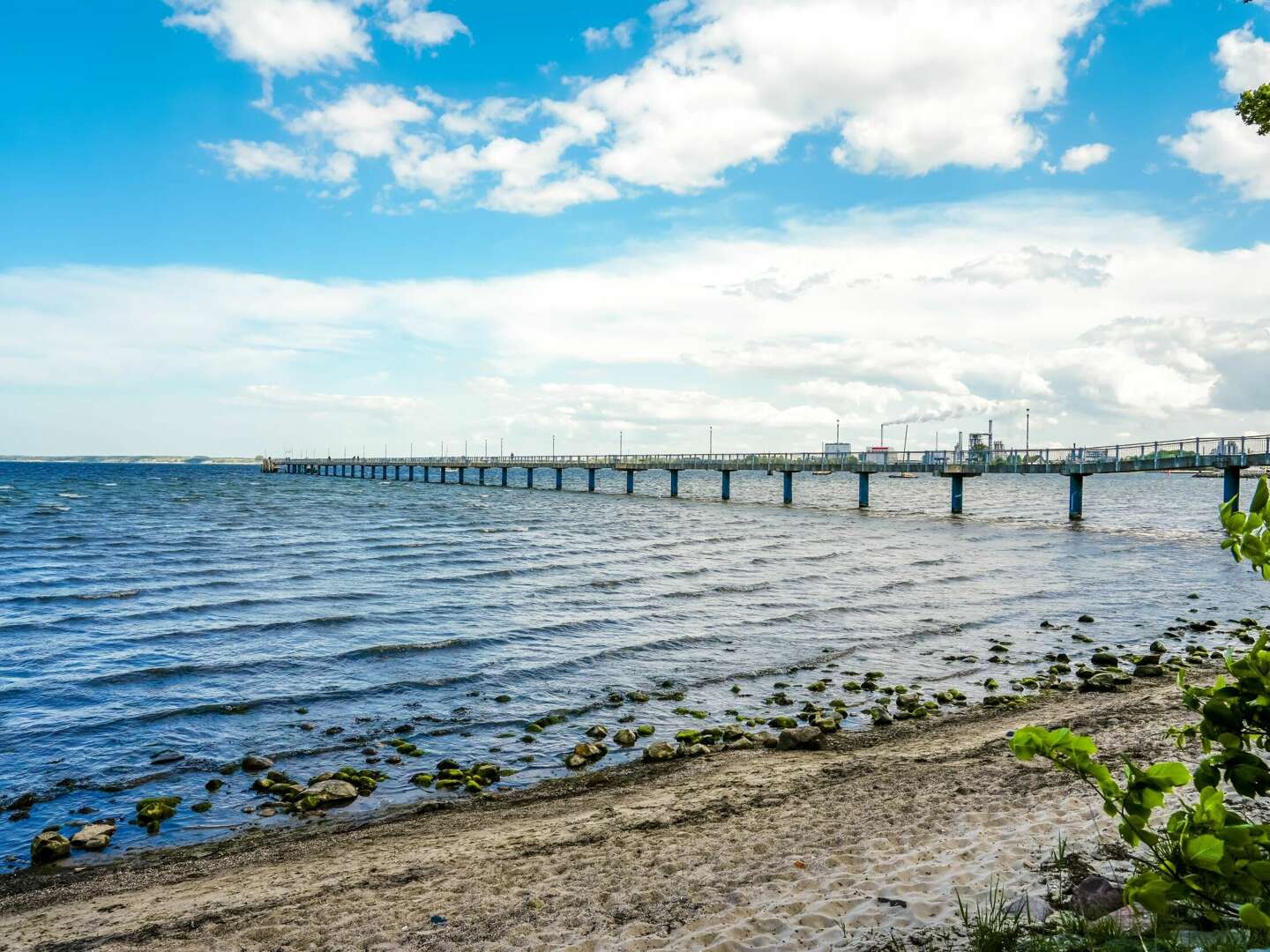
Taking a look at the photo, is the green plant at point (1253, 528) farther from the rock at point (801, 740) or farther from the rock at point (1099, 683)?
the rock at point (1099, 683)

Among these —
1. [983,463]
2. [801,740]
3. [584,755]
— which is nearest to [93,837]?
[584,755]

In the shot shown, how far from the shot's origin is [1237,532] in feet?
9.50

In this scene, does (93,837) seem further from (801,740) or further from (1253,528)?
(1253,528)

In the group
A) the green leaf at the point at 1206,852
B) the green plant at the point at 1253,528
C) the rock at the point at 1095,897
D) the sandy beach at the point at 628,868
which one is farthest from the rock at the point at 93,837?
the green plant at the point at 1253,528

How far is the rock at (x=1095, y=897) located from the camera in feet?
22.4

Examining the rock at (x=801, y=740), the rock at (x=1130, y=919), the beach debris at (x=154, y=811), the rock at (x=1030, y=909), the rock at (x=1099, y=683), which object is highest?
the rock at (x=1130, y=919)

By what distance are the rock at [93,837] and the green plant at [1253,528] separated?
1330 cm

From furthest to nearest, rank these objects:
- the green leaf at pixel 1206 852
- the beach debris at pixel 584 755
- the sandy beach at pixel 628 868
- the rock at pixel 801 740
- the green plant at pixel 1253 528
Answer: the rock at pixel 801 740 → the beach debris at pixel 584 755 → the sandy beach at pixel 628 868 → the green plant at pixel 1253 528 → the green leaf at pixel 1206 852

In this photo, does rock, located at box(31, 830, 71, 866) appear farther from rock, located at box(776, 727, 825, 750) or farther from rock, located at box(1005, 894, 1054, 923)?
rock, located at box(1005, 894, 1054, 923)

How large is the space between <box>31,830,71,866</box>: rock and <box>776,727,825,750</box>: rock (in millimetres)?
10565

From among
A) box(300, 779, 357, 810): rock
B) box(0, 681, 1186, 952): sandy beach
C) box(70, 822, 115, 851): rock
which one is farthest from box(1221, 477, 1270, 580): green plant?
box(70, 822, 115, 851): rock

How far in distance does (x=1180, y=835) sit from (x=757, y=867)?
7.15m

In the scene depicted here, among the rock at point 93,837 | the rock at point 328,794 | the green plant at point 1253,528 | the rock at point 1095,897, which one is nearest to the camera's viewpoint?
the green plant at point 1253,528

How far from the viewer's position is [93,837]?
11.3m
